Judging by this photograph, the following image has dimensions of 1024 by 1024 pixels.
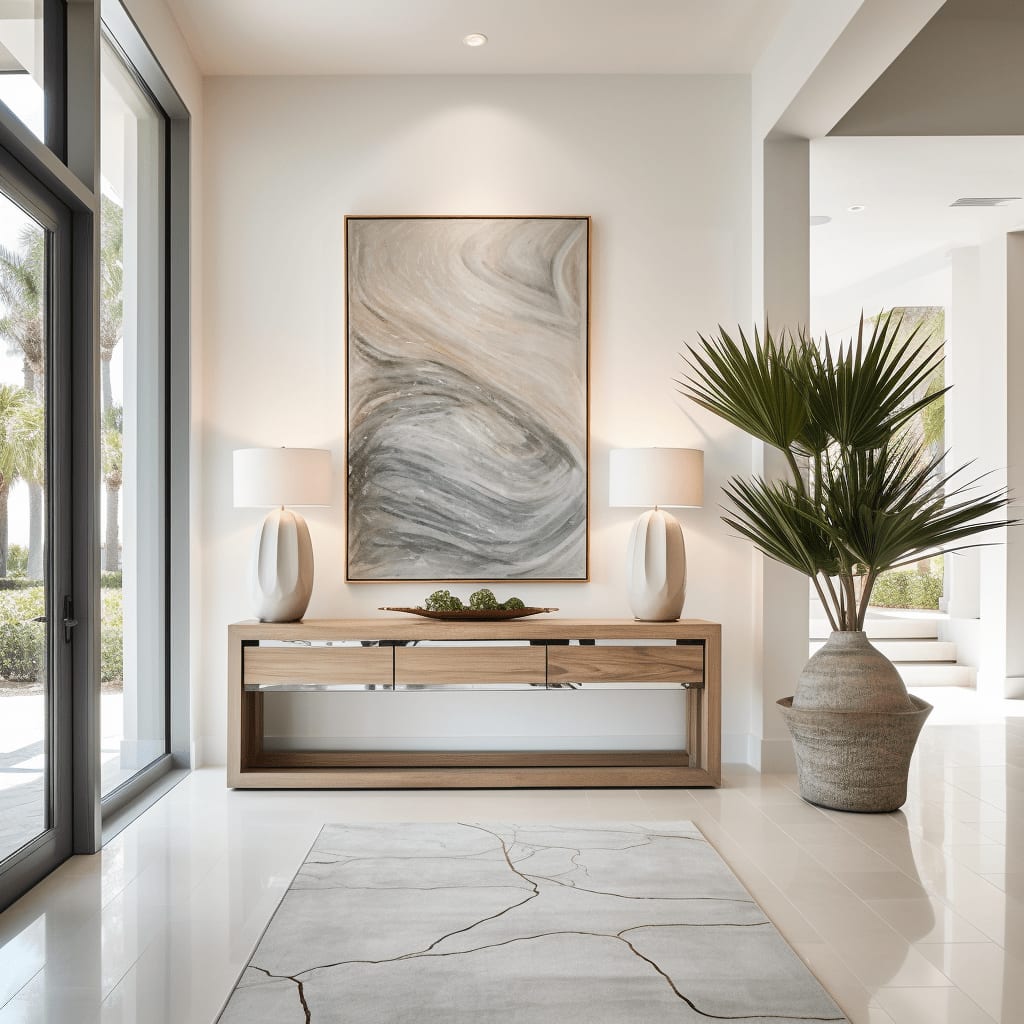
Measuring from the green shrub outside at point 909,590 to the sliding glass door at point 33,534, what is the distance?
7934mm

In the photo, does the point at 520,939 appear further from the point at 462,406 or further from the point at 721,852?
the point at 462,406

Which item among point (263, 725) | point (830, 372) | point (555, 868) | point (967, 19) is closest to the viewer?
point (555, 868)

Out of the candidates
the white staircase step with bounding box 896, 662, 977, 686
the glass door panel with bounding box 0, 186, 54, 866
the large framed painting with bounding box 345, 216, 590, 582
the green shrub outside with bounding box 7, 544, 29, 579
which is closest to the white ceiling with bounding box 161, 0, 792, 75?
the large framed painting with bounding box 345, 216, 590, 582

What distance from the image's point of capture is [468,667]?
150 inches

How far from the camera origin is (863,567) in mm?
3535

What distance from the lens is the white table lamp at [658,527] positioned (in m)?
3.90

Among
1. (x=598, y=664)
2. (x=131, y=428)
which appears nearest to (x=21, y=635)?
(x=131, y=428)

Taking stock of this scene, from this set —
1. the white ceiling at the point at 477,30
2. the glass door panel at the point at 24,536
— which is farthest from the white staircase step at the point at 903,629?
the glass door panel at the point at 24,536

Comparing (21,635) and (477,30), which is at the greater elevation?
(477,30)

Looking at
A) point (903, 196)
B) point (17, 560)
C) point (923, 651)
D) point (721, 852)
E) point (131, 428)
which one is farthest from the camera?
point (923, 651)

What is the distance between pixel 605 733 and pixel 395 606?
1.14 meters

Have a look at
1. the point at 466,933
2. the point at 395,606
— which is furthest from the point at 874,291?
the point at 466,933

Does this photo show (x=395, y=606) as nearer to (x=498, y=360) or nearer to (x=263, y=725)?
(x=263, y=725)

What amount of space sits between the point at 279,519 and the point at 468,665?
101 cm
